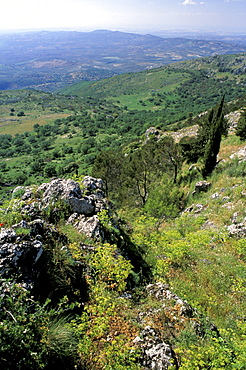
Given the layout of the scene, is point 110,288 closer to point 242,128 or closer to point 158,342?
point 158,342

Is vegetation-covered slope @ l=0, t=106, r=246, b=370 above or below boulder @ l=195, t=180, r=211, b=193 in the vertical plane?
above

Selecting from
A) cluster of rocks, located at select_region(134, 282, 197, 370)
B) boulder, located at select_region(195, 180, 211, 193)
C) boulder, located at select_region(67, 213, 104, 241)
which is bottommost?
boulder, located at select_region(195, 180, 211, 193)

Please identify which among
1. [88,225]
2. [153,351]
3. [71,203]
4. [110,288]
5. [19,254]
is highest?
[19,254]

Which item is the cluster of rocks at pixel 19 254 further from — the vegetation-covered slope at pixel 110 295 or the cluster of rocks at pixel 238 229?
the cluster of rocks at pixel 238 229

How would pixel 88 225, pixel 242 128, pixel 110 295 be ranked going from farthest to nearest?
pixel 242 128 < pixel 88 225 < pixel 110 295

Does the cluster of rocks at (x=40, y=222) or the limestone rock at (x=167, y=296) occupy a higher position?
the cluster of rocks at (x=40, y=222)

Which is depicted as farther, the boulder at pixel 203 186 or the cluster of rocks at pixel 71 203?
the boulder at pixel 203 186

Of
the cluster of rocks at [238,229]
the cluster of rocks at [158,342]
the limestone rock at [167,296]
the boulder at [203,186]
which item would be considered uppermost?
the cluster of rocks at [158,342]

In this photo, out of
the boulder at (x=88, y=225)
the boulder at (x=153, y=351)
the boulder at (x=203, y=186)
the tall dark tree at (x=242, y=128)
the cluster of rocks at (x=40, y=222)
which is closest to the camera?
the boulder at (x=153, y=351)

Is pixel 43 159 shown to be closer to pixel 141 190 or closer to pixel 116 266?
pixel 141 190

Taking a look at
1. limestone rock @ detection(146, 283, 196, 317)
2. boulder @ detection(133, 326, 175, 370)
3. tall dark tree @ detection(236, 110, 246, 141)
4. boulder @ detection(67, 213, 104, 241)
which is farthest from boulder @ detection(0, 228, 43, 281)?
tall dark tree @ detection(236, 110, 246, 141)

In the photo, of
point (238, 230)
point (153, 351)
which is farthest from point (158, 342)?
point (238, 230)

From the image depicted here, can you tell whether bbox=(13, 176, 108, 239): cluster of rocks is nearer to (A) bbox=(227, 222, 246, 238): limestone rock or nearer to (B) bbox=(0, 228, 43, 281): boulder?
(B) bbox=(0, 228, 43, 281): boulder

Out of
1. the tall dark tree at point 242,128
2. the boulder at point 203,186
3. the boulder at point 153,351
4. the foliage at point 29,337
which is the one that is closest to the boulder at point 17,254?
the foliage at point 29,337
